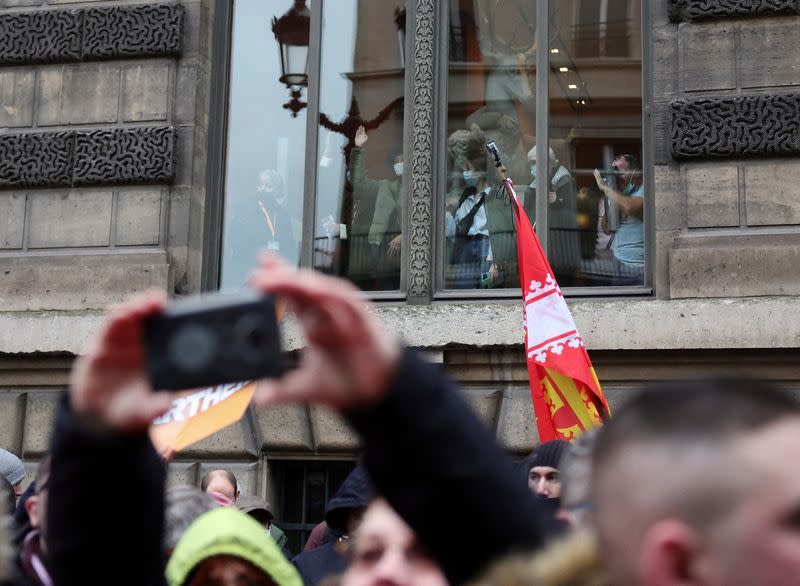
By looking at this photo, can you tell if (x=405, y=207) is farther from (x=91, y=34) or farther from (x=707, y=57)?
(x=91, y=34)

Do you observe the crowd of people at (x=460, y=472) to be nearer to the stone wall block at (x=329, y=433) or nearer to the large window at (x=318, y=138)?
the stone wall block at (x=329, y=433)

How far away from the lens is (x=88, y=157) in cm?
788

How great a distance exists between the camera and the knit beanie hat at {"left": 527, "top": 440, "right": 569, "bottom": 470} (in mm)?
4438

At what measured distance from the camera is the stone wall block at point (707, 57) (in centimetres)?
710

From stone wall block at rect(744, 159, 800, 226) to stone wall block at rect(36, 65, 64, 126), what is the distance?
4462mm

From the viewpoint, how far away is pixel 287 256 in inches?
322

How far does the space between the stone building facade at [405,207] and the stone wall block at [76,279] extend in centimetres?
1

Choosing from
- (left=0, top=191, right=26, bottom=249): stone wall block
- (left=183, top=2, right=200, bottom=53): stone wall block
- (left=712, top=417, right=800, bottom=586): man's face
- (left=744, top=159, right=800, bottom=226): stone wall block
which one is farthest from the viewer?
(left=183, top=2, right=200, bottom=53): stone wall block

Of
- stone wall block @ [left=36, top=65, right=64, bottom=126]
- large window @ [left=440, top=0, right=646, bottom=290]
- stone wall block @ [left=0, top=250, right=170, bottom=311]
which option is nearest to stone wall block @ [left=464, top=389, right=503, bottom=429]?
large window @ [left=440, top=0, right=646, bottom=290]

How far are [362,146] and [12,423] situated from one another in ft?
9.53

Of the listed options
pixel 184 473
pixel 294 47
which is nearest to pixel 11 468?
pixel 184 473

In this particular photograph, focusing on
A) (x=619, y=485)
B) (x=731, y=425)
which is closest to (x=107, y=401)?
(x=619, y=485)

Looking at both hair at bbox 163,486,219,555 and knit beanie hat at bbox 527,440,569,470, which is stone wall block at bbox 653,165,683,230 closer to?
knit beanie hat at bbox 527,440,569,470

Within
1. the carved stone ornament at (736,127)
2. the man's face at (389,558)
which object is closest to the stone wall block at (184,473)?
the carved stone ornament at (736,127)
